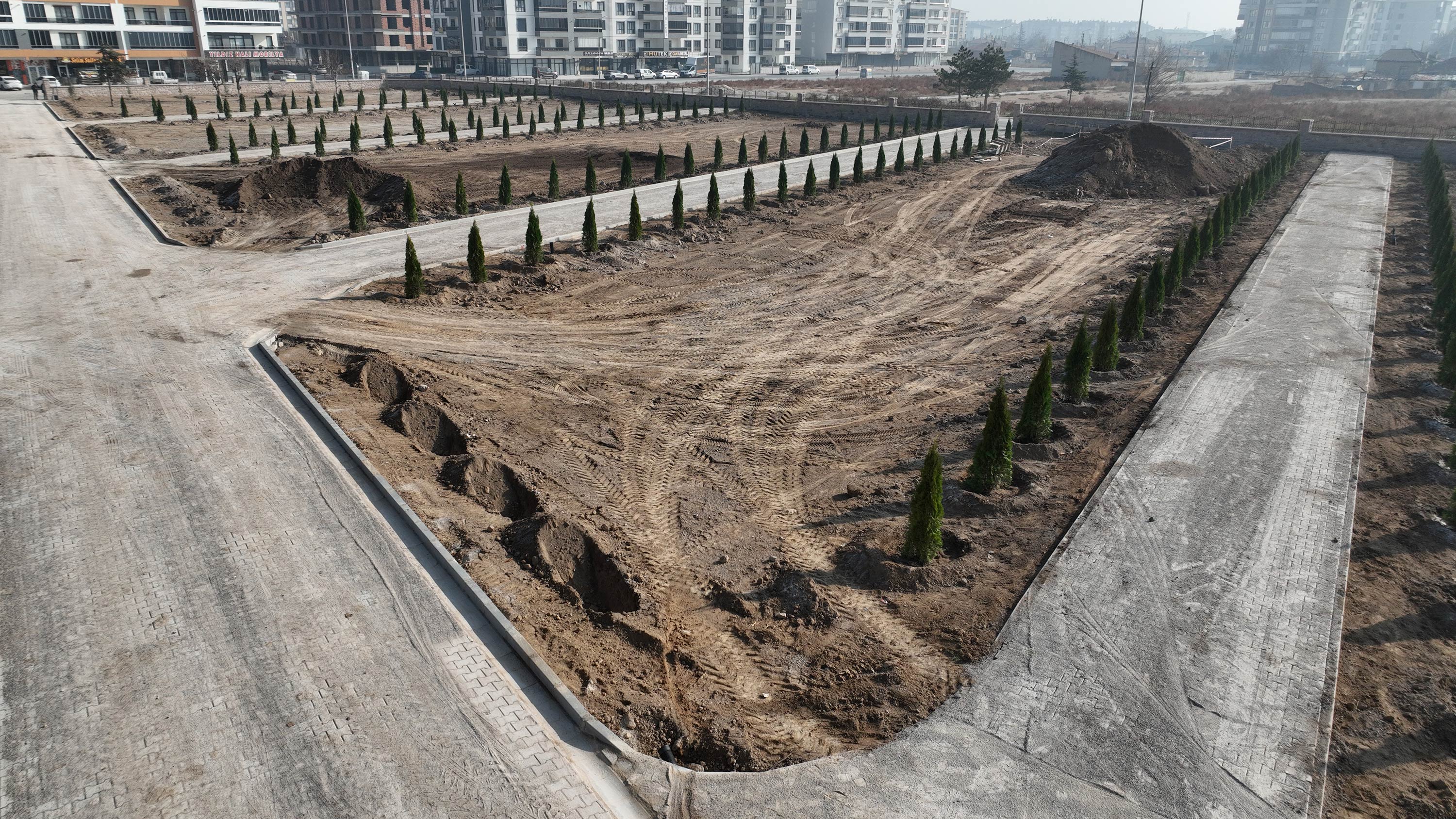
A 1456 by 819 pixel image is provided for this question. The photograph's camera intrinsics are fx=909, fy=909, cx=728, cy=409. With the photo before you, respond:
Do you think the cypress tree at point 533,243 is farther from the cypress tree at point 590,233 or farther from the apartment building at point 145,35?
the apartment building at point 145,35

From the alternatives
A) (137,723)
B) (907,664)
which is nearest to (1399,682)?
(907,664)

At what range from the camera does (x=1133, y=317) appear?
1620cm

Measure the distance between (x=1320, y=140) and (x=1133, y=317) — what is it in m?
34.0

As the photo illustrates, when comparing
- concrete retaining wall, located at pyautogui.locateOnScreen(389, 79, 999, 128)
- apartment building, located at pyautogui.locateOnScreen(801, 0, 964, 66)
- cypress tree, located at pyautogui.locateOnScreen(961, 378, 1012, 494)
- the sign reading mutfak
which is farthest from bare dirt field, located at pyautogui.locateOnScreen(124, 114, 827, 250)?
apartment building, located at pyautogui.locateOnScreen(801, 0, 964, 66)

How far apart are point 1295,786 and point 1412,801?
83 cm

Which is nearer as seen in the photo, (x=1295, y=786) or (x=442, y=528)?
(x=1295, y=786)

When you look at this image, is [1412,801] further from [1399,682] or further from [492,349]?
[492,349]

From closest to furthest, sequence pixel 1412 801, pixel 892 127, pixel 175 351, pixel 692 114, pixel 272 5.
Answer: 1. pixel 1412 801
2. pixel 175 351
3. pixel 892 127
4. pixel 692 114
5. pixel 272 5

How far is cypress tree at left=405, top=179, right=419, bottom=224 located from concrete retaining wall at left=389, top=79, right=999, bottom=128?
2983 cm

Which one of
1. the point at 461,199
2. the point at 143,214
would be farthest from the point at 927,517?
the point at 143,214

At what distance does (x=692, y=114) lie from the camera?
5319 centimetres

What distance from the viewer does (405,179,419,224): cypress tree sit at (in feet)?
75.3

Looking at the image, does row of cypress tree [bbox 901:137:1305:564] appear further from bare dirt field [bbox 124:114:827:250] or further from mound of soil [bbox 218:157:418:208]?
mound of soil [bbox 218:157:418:208]

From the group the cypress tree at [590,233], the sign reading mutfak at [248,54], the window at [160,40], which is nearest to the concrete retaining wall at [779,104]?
the sign reading mutfak at [248,54]
